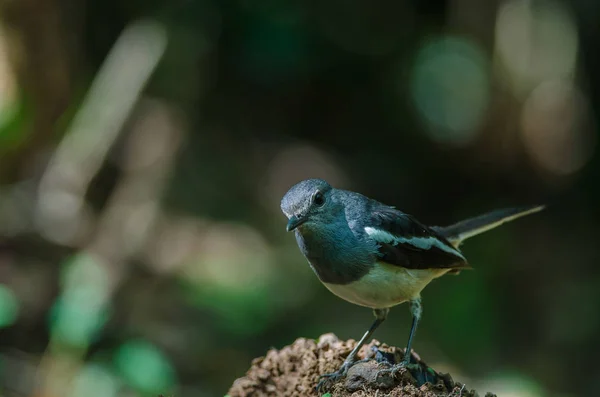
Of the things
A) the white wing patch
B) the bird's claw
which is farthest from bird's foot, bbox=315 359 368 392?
the white wing patch

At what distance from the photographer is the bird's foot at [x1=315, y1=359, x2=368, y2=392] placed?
14.1ft

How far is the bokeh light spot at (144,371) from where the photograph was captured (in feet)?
19.6

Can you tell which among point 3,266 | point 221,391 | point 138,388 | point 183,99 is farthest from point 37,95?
point 138,388

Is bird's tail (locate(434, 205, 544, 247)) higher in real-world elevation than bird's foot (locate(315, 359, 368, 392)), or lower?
higher

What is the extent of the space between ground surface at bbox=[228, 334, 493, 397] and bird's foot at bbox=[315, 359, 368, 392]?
1.8 inches

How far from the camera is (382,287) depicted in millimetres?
4480

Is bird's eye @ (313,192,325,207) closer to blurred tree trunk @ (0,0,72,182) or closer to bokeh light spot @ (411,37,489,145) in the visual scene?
blurred tree trunk @ (0,0,72,182)

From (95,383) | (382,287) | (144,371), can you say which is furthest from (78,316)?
(382,287)

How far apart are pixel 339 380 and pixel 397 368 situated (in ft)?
1.19

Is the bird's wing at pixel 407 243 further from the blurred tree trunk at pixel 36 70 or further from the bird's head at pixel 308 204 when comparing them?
the blurred tree trunk at pixel 36 70

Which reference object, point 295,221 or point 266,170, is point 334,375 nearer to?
point 295,221

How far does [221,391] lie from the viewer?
8203 mm

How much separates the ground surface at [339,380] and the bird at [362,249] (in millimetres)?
108

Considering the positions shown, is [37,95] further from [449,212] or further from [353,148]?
[449,212]
